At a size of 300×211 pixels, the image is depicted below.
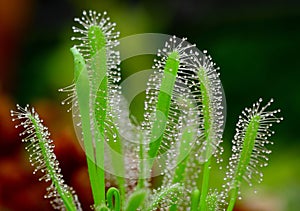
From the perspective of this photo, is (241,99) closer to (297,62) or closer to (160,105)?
(297,62)

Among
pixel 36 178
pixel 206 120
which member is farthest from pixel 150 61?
pixel 206 120

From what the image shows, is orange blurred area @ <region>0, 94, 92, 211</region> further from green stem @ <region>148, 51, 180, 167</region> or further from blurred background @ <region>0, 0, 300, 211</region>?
green stem @ <region>148, 51, 180, 167</region>

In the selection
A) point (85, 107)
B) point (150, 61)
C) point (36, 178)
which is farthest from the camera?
point (150, 61)

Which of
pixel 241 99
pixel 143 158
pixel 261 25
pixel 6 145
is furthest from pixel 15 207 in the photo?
pixel 261 25

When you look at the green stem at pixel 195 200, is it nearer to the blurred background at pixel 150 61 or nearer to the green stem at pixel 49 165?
the green stem at pixel 49 165

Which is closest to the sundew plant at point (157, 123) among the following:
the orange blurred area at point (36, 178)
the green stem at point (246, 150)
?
the green stem at point (246, 150)

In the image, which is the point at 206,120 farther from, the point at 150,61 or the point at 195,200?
the point at 150,61

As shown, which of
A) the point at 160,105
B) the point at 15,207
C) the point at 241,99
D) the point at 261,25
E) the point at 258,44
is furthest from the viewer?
the point at 261,25

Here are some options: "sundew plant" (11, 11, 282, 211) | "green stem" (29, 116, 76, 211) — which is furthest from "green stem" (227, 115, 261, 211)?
"green stem" (29, 116, 76, 211)
